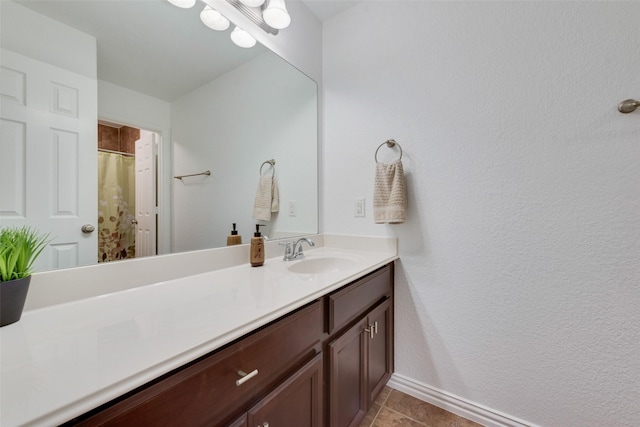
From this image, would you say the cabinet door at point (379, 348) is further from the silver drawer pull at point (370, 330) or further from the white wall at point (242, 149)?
the white wall at point (242, 149)

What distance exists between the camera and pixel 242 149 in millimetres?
1280

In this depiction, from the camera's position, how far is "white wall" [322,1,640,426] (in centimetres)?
97

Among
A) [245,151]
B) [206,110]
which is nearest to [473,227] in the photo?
[245,151]

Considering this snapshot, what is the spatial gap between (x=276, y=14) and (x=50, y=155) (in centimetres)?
114

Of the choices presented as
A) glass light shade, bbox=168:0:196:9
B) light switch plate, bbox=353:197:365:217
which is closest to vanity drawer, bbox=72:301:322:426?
Answer: light switch plate, bbox=353:197:365:217

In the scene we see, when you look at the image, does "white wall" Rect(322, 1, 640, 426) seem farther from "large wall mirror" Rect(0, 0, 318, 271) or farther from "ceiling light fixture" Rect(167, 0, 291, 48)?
"large wall mirror" Rect(0, 0, 318, 271)

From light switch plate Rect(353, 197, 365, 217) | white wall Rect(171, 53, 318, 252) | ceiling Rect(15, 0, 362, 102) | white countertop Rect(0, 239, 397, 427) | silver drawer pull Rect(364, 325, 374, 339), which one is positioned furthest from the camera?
light switch plate Rect(353, 197, 365, 217)

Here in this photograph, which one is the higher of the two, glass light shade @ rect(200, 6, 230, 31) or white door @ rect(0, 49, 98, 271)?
glass light shade @ rect(200, 6, 230, 31)

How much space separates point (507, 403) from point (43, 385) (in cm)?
163

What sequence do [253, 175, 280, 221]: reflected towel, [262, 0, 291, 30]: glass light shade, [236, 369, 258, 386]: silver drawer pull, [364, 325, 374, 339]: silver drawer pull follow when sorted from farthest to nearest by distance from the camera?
[253, 175, 280, 221]: reflected towel → [262, 0, 291, 30]: glass light shade → [364, 325, 374, 339]: silver drawer pull → [236, 369, 258, 386]: silver drawer pull

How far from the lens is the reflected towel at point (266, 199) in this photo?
137cm

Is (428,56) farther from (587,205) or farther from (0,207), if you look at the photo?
(0,207)

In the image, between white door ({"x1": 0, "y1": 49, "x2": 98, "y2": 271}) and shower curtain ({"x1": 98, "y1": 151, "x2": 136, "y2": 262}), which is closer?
white door ({"x1": 0, "y1": 49, "x2": 98, "y2": 271})

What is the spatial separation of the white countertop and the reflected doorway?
16cm
